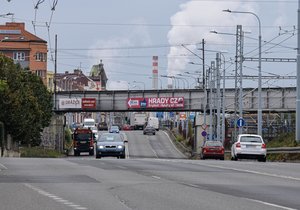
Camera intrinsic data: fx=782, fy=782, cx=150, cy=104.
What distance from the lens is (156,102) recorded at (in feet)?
322

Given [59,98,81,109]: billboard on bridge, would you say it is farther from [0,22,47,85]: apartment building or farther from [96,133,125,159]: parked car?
[96,133,125,159]: parked car

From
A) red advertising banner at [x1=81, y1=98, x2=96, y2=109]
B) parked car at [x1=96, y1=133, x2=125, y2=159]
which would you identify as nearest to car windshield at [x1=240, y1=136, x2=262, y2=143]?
parked car at [x1=96, y1=133, x2=125, y2=159]

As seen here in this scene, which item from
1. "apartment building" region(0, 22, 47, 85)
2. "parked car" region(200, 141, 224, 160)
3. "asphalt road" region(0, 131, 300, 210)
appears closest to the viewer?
"asphalt road" region(0, 131, 300, 210)

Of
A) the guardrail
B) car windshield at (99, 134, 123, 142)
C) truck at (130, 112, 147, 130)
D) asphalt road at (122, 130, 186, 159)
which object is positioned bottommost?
asphalt road at (122, 130, 186, 159)

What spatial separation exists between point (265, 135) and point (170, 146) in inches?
715

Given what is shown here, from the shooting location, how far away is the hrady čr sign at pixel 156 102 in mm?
97000

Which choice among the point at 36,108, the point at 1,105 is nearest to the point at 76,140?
the point at 36,108

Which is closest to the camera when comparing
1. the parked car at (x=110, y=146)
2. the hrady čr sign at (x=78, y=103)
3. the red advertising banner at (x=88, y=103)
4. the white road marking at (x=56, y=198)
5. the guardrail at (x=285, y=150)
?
the white road marking at (x=56, y=198)

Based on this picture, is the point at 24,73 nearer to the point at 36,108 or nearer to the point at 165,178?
the point at 36,108

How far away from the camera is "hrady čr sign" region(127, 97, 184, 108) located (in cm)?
9700

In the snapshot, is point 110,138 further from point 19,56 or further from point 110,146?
point 19,56

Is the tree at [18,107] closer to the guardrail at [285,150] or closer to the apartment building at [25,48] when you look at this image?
the guardrail at [285,150]

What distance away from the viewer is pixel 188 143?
104m

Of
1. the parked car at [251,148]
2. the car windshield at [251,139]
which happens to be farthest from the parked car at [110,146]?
the car windshield at [251,139]
